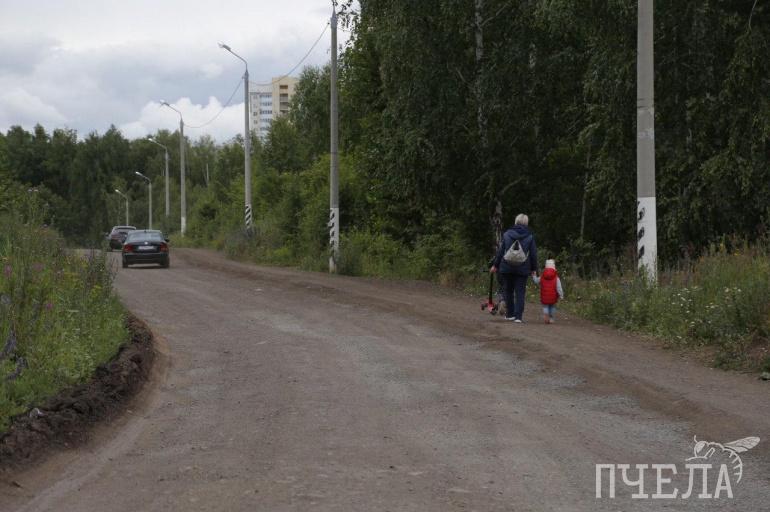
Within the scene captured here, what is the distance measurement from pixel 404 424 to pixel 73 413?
2.76m

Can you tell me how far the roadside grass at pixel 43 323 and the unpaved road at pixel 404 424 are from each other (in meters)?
0.73

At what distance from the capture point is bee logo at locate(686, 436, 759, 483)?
22.7 ft

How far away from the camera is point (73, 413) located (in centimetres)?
795

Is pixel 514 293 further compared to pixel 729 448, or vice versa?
pixel 514 293

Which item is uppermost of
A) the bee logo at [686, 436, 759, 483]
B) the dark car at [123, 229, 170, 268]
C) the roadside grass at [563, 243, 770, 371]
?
the dark car at [123, 229, 170, 268]

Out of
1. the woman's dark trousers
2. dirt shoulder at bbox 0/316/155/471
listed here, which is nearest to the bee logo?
dirt shoulder at bbox 0/316/155/471

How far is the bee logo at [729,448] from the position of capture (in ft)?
22.7

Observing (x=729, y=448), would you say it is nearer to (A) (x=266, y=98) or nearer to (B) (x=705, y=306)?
(B) (x=705, y=306)

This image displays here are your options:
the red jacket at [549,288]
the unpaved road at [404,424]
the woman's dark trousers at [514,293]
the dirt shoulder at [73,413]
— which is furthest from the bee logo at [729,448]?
the woman's dark trousers at [514,293]

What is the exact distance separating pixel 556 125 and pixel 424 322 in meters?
10.9

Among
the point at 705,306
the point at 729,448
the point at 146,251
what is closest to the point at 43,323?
the point at 729,448

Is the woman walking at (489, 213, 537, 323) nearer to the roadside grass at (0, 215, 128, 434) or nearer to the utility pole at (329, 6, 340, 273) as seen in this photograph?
the roadside grass at (0, 215, 128, 434)

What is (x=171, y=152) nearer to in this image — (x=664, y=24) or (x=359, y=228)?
(x=359, y=228)

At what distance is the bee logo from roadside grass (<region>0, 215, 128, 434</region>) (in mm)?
5169
